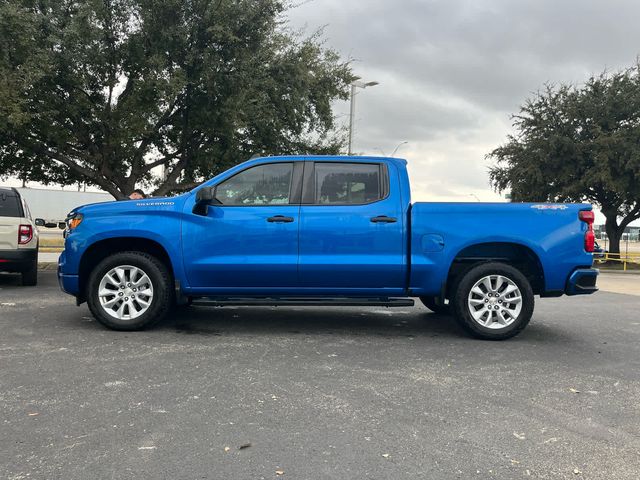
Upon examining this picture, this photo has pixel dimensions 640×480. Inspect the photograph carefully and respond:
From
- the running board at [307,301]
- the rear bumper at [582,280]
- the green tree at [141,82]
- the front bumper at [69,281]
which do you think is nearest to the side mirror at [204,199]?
the running board at [307,301]

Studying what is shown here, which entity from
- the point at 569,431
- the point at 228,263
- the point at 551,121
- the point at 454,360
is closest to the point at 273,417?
the point at 569,431

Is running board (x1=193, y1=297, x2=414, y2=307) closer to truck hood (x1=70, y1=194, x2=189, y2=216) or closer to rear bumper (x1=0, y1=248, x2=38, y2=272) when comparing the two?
truck hood (x1=70, y1=194, x2=189, y2=216)

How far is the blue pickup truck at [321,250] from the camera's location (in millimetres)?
5582

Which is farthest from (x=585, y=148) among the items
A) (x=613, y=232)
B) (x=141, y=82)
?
(x=141, y=82)

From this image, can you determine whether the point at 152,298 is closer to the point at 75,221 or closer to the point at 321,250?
the point at 75,221

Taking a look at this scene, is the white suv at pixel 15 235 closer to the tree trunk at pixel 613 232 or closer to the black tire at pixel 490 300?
the black tire at pixel 490 300

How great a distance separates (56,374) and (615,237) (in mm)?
33686

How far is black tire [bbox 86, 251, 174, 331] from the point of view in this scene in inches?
221

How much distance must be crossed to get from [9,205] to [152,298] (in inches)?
194

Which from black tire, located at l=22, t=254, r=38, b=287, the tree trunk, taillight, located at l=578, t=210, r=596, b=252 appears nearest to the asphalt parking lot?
taillight, located at l=578, t=210, r=596, b=252

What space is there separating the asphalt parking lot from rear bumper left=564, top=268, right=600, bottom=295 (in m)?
0.63

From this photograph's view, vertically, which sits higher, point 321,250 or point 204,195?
point 204,195

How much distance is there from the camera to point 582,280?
5.63m

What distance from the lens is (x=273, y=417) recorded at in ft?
11.0
